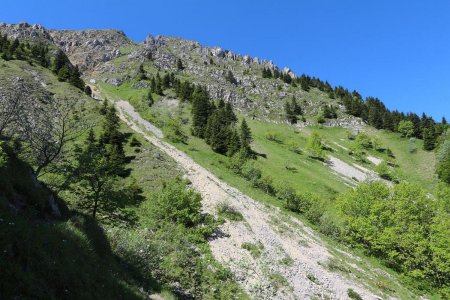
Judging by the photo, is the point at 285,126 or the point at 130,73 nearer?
the point at 285,126

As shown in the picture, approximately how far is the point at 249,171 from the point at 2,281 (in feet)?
190

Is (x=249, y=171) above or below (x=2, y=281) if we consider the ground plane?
above

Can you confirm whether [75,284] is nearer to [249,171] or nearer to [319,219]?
[319,219]

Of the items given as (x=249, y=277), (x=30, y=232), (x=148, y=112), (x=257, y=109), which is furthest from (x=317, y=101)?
(x=30, y=232)

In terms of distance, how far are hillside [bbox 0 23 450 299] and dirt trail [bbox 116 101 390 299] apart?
0.57 ft

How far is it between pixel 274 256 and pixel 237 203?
1277cm

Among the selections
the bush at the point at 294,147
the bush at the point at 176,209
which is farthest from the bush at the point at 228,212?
the bush at the point at 294,147

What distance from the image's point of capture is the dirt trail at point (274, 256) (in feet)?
87.8

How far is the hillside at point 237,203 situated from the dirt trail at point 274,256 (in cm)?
17

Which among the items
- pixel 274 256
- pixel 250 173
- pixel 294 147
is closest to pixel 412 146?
pixel 294 147

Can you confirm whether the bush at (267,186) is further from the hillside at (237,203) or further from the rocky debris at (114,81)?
the rocky debris at (114,81)

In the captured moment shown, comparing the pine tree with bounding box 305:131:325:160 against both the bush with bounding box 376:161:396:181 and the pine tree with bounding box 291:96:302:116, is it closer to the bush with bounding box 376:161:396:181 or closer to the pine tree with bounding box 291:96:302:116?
the bush with bounding box 376:161:396:181

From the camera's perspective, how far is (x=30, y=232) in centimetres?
1172

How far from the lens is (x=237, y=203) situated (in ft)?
143
